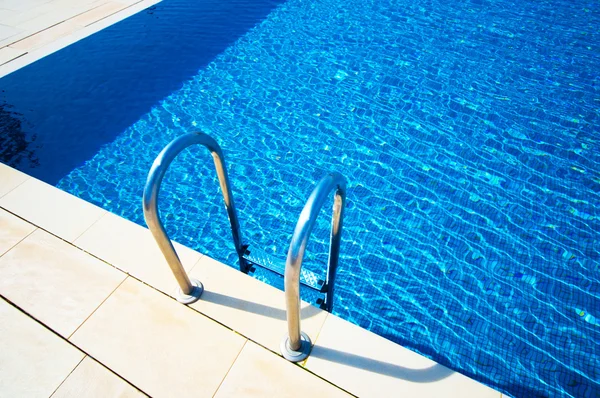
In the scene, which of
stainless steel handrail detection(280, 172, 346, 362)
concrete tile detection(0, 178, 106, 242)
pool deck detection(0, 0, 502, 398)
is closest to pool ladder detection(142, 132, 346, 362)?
stainless steel handrail detection(280, 172, 346, 362)

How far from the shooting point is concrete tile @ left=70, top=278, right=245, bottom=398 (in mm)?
2408

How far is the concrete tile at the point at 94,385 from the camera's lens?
2.37 metres

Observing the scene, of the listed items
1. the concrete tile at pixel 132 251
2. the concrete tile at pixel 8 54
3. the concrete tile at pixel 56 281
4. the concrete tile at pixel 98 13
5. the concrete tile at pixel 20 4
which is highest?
the concrete tile at pixel 98 13

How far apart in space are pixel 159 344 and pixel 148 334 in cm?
13

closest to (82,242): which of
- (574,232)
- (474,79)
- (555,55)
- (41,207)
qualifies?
(41,207)

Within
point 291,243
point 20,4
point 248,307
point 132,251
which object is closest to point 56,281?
point 132,251

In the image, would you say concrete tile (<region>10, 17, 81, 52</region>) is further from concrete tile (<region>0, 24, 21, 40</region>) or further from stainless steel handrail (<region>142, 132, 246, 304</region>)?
stainless steel handrail (<region>142, 132, 246, 304</region>)

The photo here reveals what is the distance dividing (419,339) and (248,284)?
167cm

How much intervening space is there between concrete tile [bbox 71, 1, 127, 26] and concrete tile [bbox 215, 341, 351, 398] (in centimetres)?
817

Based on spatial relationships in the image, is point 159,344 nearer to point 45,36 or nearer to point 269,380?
point 269,380

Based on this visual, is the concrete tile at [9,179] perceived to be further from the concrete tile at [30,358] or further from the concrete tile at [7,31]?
the concrete tile at [7,31]

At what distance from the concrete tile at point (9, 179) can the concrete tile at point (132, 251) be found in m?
1.37

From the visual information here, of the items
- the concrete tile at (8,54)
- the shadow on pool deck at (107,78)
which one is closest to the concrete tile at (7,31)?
the concrete tile at (8,54)

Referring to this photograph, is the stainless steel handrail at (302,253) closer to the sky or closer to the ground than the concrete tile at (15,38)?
closer to the sky
